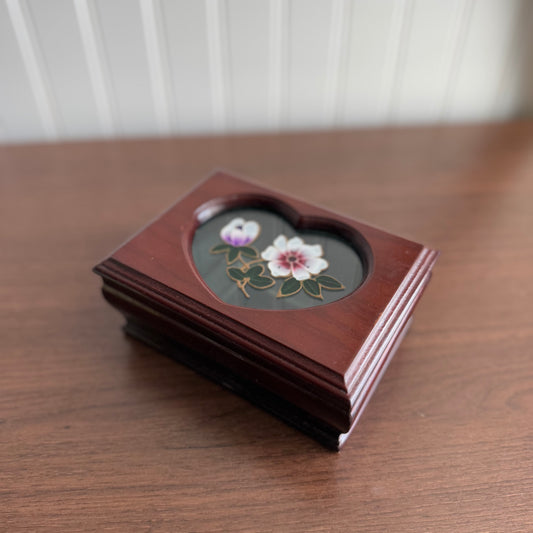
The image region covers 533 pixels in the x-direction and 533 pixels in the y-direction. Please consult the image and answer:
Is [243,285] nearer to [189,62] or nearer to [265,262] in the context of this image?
[265,262]

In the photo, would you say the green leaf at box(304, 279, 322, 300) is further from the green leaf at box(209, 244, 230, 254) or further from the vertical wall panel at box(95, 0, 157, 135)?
the vertical wall panel at box(95, 0, 157, 135)

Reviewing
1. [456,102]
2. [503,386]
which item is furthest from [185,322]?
[456,102]

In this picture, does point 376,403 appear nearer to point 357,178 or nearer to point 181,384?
point 181,384

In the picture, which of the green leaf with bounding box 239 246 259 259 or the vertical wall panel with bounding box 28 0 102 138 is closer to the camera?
the green leaf with bounding box 239 246 259 259

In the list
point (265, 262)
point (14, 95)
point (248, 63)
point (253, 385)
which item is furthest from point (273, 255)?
point (14, 95)

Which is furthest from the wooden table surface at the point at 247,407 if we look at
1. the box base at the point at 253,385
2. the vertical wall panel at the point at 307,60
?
the vertical wall panel at the point at 307,60

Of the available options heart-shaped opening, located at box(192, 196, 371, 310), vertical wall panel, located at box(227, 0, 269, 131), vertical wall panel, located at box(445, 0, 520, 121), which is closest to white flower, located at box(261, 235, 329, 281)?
heart-shaped opening, located at box(192, 196, 371, 310)
